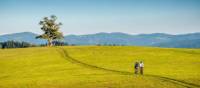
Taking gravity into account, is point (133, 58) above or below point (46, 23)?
below

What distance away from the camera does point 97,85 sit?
47.9 m

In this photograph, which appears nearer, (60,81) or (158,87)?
(158,87)

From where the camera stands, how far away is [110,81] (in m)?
50.8

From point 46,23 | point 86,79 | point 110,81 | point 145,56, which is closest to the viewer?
point 110,81

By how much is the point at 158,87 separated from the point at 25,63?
172 ft

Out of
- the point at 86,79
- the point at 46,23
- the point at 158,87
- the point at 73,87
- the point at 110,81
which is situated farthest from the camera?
the point at 46,23

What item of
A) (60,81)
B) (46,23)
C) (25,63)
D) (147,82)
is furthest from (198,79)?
(46,23)

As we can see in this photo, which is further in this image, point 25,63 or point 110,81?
point 25,63

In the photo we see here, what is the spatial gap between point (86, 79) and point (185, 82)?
48.8 feet

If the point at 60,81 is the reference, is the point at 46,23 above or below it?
above

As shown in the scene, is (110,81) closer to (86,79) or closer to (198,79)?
(86,79)

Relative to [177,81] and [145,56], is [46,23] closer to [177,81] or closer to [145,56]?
[145,56]

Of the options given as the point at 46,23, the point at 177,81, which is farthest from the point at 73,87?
the point at 46,23

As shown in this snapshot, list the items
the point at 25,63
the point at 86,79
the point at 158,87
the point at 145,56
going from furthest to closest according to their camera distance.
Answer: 1. the point at 145,56
2. the point at 25,63
3. the point at 86,79
4. the point at 158,87
